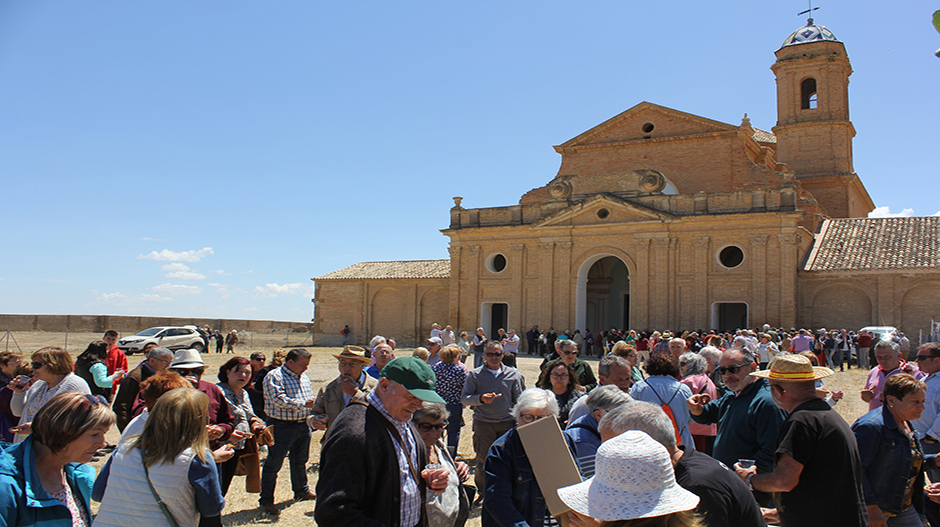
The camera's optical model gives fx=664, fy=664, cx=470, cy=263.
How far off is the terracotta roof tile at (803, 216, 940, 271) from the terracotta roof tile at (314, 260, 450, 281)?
16759 millimetres

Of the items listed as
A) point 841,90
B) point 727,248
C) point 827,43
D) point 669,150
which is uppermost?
point 827,43

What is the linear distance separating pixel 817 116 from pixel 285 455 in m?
32.4

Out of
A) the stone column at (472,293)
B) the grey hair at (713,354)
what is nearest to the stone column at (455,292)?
the stone column at (472,293)

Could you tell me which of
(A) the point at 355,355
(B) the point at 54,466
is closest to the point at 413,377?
(B) the point at 54,466

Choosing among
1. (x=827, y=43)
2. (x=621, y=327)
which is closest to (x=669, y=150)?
(x=621, y=327)

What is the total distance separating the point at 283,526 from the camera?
21.0 ft

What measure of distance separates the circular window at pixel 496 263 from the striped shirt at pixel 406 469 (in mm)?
27325

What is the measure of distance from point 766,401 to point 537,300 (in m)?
24.2

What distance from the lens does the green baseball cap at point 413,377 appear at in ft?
10.8

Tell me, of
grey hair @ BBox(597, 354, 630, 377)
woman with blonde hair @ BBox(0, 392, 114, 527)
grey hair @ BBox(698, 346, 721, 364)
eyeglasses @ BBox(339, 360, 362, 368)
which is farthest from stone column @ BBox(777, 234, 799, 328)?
woman with blonde hair @ BBox(0, 392, 114, 527)

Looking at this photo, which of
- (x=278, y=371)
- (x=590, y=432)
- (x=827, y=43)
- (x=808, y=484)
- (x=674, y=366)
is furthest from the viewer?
(x=827, y=43)

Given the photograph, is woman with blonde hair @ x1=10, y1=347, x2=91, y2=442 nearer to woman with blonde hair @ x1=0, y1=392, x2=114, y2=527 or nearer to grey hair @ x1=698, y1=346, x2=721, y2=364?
woman with blonde hair @ x1=0, y1=392, x2=114, y2=527

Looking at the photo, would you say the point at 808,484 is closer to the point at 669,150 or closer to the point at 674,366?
the point at 674,366

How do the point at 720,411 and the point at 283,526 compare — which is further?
the point at 283,526
